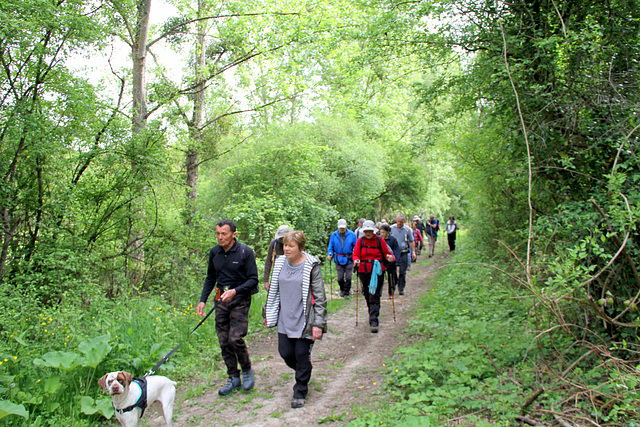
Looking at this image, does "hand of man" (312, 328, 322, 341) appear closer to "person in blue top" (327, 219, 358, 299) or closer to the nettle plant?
the nettle plant

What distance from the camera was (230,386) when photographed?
5.38m

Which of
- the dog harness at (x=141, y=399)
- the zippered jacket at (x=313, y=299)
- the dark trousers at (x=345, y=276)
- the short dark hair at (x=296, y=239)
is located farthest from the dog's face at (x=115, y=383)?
the dark trousers at (x=345, y=276)

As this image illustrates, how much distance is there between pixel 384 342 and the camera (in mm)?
7426

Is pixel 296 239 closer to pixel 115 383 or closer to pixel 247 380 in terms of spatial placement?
pixel 247 380

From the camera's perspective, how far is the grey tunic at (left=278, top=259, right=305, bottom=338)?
491 centimetres

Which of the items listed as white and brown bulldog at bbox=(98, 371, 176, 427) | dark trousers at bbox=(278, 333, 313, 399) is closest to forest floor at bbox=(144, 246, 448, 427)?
dark trousers at bbox=(278, 333, 313, 399)

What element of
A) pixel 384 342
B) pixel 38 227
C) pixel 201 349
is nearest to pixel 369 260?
pixel 384 342

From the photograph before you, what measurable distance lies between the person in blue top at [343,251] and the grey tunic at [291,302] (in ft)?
19.7

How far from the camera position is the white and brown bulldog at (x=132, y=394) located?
3.89 metres

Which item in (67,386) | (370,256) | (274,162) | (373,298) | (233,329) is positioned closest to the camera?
(67,386)

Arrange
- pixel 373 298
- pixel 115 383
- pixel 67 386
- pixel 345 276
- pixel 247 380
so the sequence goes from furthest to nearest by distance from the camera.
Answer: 1. pixel 345 276
2. pixel 373 298
3. pixel 247 380
4. pixel 67 386
5. pixel 115 383

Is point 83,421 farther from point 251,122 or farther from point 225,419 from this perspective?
point 251,122

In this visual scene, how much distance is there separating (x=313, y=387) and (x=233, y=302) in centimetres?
142

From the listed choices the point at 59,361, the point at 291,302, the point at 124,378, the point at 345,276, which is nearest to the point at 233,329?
the point at 291,302
